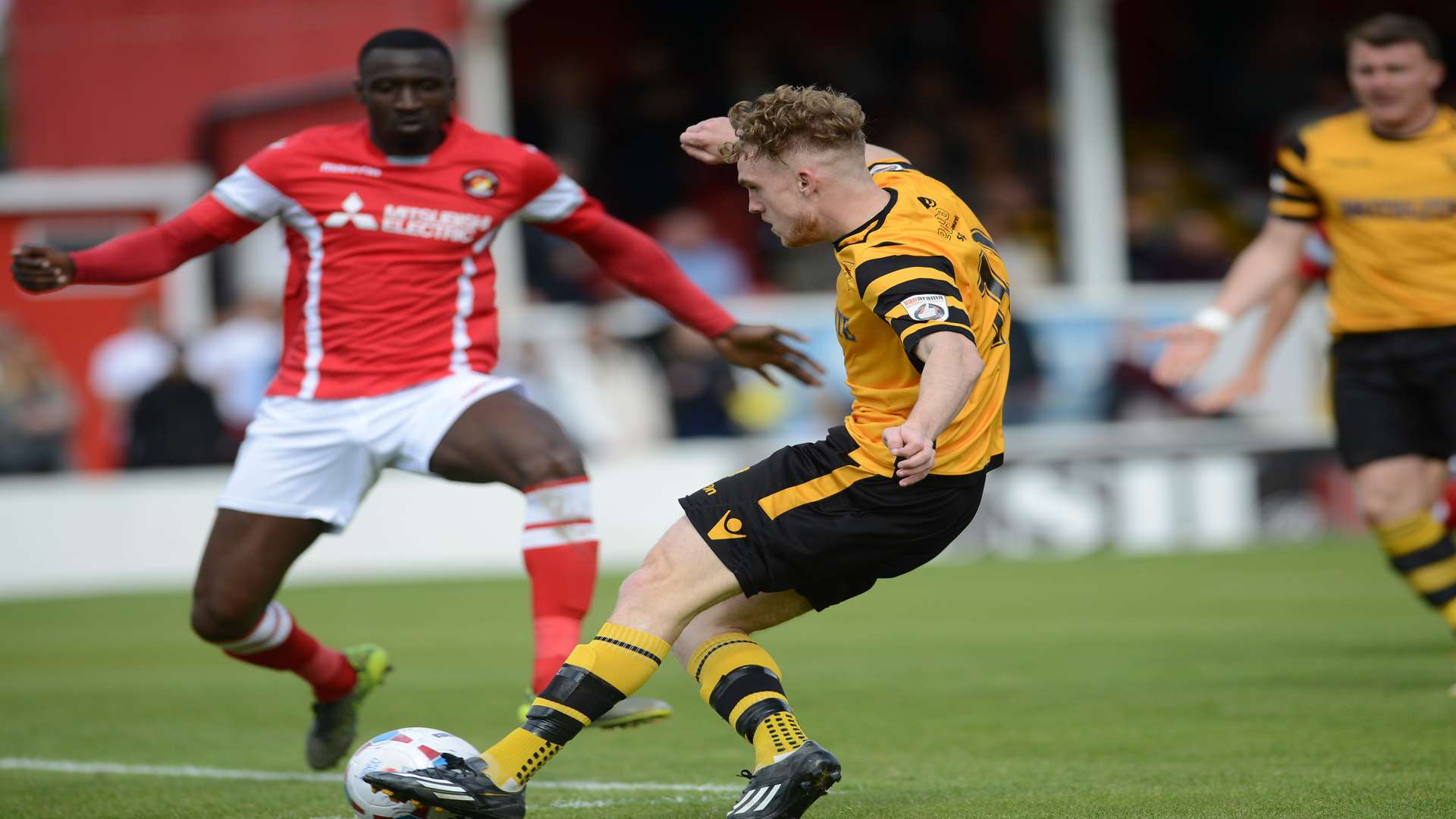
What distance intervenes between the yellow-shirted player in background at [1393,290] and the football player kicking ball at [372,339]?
2.33m

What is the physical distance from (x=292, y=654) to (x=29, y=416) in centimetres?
1146

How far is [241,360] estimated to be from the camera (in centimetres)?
1730

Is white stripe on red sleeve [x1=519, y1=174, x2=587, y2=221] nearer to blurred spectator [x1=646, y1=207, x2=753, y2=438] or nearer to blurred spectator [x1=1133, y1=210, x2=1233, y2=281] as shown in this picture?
blurred spectator [x1=646, y1=207, x2=753, y2=438]

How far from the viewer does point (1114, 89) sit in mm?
22938

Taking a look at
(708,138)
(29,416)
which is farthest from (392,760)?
(29,416)

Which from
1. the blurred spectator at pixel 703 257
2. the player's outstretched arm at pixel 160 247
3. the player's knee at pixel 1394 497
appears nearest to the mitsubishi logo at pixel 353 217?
the player's outstretched arm at pixel 160 247

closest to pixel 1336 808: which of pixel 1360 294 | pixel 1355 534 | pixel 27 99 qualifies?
pixel 1360 294

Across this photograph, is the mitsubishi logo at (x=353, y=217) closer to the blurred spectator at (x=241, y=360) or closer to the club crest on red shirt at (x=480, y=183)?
the club crest on red shirt at (x=480, y=183)

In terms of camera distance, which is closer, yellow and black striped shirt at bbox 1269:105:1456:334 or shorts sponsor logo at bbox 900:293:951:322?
shorts sponsor logo at bbox 900:293:951:322

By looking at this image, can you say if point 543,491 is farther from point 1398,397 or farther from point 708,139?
point 1398,397

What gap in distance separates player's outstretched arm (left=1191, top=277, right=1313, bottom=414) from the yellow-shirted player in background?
0.52 m

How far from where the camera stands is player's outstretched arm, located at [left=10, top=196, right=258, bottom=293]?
640cm

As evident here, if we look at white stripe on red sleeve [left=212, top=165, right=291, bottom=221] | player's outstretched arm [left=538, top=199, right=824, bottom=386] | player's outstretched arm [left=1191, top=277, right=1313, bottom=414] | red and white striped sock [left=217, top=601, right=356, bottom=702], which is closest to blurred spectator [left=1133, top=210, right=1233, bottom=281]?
player's outstretched arm [left=1191, top=277, right=1313, bottom=414]

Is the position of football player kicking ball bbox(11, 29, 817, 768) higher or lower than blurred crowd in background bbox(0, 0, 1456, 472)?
higher
